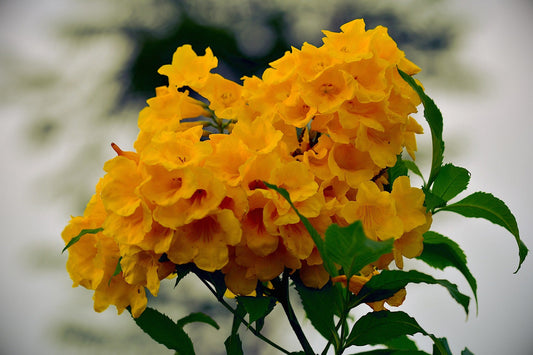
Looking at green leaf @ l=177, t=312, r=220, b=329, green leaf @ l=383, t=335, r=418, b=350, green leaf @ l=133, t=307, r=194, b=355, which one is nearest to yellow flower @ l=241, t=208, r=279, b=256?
green leaf @ l=133, t=307, r=194, b=355

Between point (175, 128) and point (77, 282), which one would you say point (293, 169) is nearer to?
point (175, 128)

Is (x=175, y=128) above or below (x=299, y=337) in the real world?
above

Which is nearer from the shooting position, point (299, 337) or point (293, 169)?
point (293, 169)

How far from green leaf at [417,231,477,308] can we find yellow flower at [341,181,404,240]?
0.54 feet

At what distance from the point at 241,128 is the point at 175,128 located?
103 millimetres

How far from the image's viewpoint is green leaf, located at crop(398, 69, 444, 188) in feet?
1.63

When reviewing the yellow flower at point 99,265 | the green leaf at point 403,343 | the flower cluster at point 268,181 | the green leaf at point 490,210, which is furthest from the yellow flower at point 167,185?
the green leaf at point 403,343

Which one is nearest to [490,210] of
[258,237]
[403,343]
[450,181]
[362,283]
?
[450,181]

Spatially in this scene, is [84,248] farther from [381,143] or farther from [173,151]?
[381,143]

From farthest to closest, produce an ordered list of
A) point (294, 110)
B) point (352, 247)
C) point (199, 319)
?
1. point (199, 319)
2. point (294, 110)
3. point (352, 247)

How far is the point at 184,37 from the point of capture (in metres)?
1.67

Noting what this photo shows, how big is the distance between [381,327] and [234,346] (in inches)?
7.5

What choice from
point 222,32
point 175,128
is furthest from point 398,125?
point 222,32

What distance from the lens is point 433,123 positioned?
525mm
